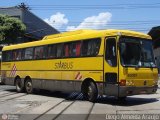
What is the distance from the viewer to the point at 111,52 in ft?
59.5

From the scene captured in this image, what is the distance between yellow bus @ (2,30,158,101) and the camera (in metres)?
17.8

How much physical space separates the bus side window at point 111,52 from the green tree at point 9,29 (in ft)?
120

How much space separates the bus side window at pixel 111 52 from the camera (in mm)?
17930

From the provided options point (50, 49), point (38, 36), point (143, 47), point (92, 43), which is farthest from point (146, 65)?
point (38, 36)

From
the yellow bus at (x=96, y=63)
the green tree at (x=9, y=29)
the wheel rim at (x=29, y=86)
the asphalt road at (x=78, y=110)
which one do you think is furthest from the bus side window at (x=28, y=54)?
the green tree at (x=9, y=29)

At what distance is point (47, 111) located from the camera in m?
15.8

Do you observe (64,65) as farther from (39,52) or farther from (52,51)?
(39,52)

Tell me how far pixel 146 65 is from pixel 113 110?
130 inches

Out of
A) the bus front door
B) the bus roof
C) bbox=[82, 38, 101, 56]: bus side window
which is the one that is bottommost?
the bus front door

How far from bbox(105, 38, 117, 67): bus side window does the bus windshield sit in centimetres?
31

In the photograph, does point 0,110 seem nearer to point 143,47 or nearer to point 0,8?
point 143,47

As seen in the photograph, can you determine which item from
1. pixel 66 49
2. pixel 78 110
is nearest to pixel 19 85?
pixel 66 49

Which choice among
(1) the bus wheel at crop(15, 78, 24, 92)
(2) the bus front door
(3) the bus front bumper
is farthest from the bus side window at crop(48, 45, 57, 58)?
(3) the bus front bumper

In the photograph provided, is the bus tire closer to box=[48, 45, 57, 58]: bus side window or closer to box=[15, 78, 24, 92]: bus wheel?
box=[15, 78, 24, 92]: bus wheel
